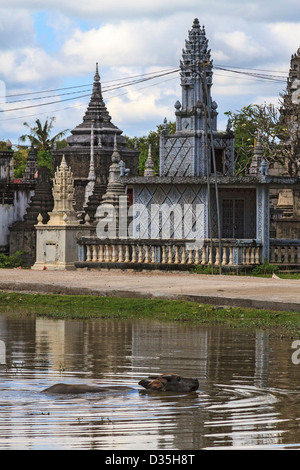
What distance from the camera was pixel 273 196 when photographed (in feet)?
Answer: 161

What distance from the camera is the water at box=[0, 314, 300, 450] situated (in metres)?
9.34

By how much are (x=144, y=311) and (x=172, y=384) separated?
8.19 metres

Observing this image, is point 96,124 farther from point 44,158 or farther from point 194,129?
point 194,129

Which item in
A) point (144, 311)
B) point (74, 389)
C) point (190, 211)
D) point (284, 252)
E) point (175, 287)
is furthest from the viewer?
point (190, 211)

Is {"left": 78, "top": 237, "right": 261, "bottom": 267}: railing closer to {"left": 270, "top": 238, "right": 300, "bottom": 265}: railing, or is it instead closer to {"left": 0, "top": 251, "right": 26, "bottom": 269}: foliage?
{"left": 270, "top": 238, "right": 300, "bottom": 265}: railing

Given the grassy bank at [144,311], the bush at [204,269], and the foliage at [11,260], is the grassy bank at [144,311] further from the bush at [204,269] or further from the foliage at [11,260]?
the foliage at [11,260]

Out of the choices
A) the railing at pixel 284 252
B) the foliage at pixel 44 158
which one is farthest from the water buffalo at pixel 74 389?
the foliage at pixel 44 158

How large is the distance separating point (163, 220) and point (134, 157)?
2794 centimetres

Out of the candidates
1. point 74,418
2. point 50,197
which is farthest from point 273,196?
point 74,418

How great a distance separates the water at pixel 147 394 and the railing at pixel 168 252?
11.0 metres

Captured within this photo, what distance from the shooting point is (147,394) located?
1150 centimetres

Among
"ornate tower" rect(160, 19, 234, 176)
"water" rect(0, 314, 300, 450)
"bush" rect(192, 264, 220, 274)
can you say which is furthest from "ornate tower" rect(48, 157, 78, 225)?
"water" rect(0, 314, 300, 450)

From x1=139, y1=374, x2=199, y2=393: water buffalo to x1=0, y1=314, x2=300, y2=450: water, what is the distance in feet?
0.38

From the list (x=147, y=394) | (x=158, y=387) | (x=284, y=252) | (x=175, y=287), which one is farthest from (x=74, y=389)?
(x=284, y=252)
